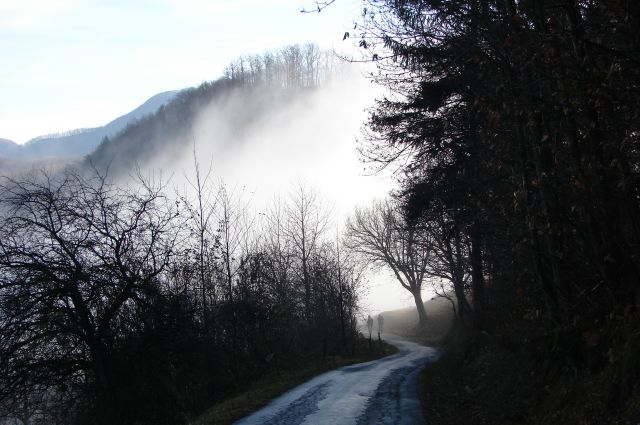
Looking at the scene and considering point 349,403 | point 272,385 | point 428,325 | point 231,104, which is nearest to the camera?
point 349,403

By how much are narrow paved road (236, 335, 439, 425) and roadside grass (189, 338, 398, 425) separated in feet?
1.23

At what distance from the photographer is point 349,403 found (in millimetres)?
14672

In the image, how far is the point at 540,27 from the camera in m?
7.62

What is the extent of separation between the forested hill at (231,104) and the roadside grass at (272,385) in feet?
159

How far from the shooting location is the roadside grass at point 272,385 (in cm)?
1380

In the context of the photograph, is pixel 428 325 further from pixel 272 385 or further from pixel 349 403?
pixel 349 403

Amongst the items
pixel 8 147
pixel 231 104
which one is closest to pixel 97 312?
pixel 231 104

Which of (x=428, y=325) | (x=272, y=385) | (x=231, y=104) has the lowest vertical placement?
(x=272, y=385)

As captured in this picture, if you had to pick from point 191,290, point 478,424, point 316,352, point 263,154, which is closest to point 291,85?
point 263,154

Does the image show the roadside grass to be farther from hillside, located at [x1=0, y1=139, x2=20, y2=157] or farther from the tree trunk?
hillside, located at [x1=0, y1=139, x2=20, y2=157]

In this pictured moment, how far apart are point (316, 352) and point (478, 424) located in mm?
23581

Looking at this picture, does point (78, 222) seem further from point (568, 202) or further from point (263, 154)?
point (263, 154)

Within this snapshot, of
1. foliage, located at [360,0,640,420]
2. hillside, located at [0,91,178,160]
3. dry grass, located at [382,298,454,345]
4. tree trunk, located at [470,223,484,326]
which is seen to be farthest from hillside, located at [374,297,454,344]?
hillside, located at [0,91,178,160]

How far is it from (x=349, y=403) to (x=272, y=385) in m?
6.06
